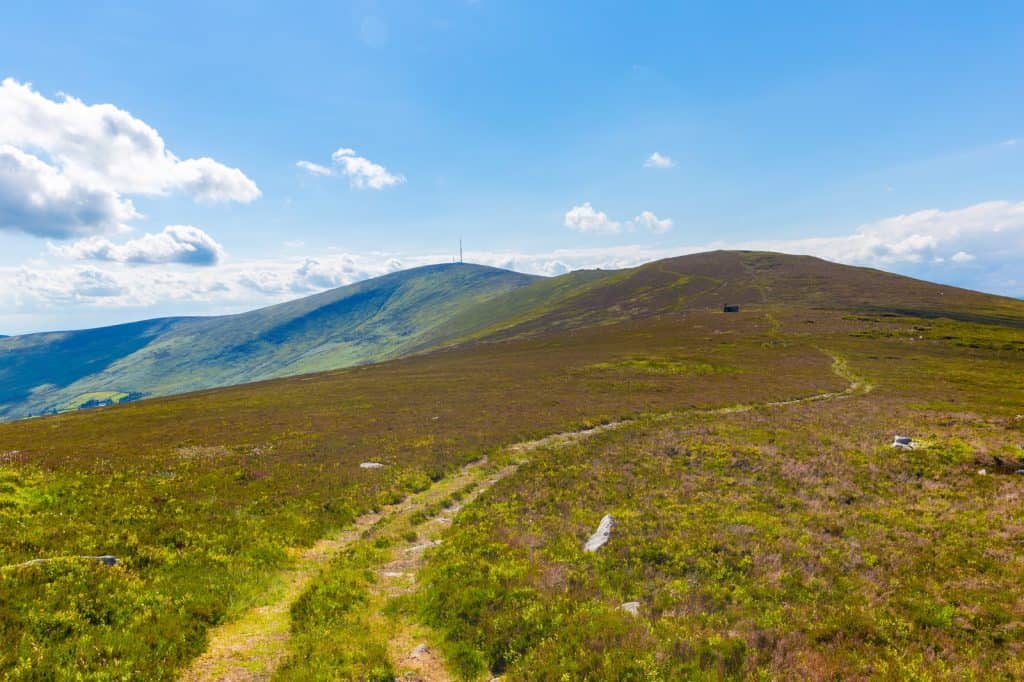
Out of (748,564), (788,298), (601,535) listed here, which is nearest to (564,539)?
(601,535)

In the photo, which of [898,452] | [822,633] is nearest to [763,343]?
[898,452]

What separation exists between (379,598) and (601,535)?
846cm

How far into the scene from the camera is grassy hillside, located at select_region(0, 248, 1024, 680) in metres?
11.3

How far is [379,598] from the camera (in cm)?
1499

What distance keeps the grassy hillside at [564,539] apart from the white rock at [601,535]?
1.93ft

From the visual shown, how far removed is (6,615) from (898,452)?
39.3m

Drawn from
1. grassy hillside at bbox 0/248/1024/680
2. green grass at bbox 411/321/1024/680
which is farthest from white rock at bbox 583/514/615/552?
grassy hillside at bbox 0/248/1024/680

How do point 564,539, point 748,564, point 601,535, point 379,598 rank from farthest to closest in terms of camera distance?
point 564,539, point 601,535, point 748,564, point 379,598

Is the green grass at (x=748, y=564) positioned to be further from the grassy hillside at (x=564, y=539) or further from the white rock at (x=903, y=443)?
the white rock at (x=903, y=443)

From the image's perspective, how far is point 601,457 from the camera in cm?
2938

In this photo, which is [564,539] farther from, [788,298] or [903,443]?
[788,298]

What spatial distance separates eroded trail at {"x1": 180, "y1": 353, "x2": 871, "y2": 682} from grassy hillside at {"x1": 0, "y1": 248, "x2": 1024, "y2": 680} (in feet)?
0.96

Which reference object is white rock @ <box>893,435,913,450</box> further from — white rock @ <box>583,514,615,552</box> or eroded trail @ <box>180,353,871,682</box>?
eroded trail @ <box>180,353,871,682</box>

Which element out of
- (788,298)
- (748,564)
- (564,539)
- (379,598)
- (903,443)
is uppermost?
(788,298)
